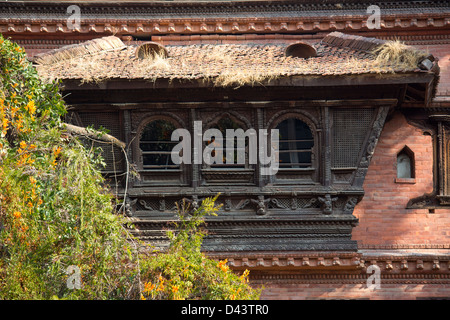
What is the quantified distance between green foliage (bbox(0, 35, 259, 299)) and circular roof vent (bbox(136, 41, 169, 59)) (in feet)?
12.9

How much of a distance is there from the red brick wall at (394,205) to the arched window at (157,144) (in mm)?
3662

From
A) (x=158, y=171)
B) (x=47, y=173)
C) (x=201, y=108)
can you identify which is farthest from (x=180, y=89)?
(x=47, y=173)

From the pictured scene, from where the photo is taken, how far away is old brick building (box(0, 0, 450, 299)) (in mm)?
12680

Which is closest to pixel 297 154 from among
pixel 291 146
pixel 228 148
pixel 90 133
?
pixel 291 146

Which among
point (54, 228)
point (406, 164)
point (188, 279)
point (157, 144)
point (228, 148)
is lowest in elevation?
point (188, 279)

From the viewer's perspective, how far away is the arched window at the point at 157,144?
516 inches

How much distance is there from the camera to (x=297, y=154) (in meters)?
13.3

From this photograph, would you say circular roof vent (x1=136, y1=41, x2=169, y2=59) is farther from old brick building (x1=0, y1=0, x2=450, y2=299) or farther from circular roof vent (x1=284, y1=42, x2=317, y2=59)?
circular roof vent (x1=284, y1=42, x2=317, y2=59)

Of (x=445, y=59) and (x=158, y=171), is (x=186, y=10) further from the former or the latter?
(x=445, y=59)

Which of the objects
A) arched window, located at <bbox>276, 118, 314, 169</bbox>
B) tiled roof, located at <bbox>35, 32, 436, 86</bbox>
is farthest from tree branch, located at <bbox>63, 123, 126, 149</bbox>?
arched window, located at <bbox>276, 118, 314, 169</bbox>

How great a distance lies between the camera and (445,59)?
14.6m

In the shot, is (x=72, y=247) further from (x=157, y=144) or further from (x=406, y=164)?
(x=406, y=164)

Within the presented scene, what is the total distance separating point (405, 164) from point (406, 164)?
0.02 meters

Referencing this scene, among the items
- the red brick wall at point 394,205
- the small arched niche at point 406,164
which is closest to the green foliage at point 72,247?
the red brick wall at point 394,205
